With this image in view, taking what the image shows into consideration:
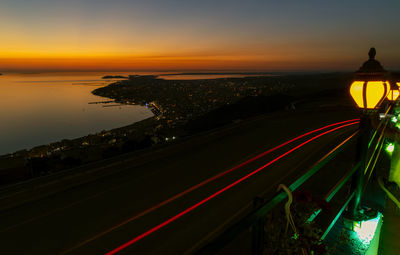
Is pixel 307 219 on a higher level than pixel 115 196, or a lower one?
higher

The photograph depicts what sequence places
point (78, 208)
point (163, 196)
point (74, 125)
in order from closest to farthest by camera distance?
point (78, 208) → point (163, 196) → point (74, 125)

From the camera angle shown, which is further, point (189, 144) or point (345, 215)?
point (189, 144)

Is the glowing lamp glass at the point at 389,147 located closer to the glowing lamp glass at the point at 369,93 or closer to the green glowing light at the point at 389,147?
the green glowing light at the point at 389,147

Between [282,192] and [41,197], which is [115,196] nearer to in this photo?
[41,197]

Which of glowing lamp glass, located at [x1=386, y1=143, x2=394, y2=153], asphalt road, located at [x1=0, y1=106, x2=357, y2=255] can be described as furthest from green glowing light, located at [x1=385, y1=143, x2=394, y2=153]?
asphalt road, located at [x1=0, y1=106, x2=357, y2=255]

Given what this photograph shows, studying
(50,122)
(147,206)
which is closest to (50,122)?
(50,122)

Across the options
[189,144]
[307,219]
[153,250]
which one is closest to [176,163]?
[189,144]
